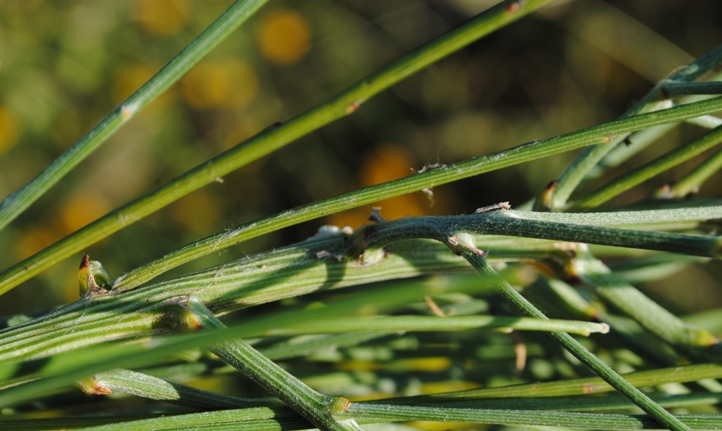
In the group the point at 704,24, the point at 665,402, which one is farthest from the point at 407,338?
the point at 704,24

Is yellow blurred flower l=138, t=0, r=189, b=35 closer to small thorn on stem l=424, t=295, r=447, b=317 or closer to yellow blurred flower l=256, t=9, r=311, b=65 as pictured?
yellow blurred flower l=256, t=9, r=311, b=65

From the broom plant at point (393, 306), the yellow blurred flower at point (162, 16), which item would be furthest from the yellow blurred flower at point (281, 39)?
the broom plant at point (393, 306)

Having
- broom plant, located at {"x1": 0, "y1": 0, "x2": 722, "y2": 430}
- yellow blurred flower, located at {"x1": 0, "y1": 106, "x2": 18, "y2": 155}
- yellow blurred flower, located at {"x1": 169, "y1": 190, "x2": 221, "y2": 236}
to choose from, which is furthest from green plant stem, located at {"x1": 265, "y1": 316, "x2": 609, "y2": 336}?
yellow blurred flower, located at {"x1": 0, "y1": 106, "x2": 18, "y2": 155}

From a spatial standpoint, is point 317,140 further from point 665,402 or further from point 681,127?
point 665,402

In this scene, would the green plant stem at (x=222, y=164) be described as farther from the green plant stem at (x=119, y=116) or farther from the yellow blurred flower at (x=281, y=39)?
the yellow blurred flower at (x=281, y=39)

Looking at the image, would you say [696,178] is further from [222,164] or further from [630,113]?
[222,164]

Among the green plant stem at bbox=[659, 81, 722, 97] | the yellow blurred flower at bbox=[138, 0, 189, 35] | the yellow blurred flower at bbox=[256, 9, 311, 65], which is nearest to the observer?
the green plant stem at bbox=[659, 81, 722, 97]

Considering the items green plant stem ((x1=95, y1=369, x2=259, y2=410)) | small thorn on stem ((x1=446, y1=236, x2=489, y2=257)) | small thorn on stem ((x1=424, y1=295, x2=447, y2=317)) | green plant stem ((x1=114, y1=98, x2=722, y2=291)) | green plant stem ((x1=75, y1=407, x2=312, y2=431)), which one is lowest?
green plant stem ((x1=75, y1=407, x2=312, y2=431))

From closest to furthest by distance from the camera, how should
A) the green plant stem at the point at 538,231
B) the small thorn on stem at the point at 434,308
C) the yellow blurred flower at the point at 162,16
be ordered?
the green plant stem at the point at 538,231, the small thorn on stem at the point at 434,308, the yellow blurred flower at the point at 162,16
